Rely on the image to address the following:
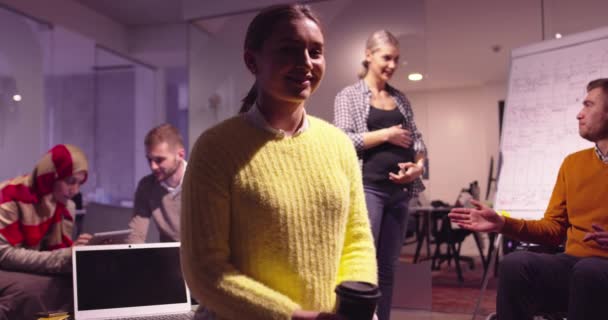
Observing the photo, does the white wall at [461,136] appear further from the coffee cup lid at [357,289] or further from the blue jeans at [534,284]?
the coffee cup lid at [357,289]

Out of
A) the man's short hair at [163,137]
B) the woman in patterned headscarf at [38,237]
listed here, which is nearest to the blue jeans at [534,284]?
the man's short hair at [163,137]

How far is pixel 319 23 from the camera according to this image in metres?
1.08

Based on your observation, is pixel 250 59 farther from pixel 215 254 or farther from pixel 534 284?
pixel 534 284

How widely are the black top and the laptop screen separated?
3.00 feet

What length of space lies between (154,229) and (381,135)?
1.35m

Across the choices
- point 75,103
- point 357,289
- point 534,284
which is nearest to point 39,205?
point 357,289

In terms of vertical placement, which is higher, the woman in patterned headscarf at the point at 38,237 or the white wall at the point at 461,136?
the white wall at the point at 461,136

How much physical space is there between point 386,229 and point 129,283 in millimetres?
1103

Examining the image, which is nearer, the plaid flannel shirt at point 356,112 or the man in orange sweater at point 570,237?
the man in orange sweater at point 570,237

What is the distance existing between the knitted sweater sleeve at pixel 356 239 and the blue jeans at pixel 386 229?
3.80ft

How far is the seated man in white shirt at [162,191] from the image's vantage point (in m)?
2.46

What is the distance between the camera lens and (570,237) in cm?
217

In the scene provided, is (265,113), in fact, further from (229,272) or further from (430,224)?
(430,224)

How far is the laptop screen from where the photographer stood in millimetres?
1947
